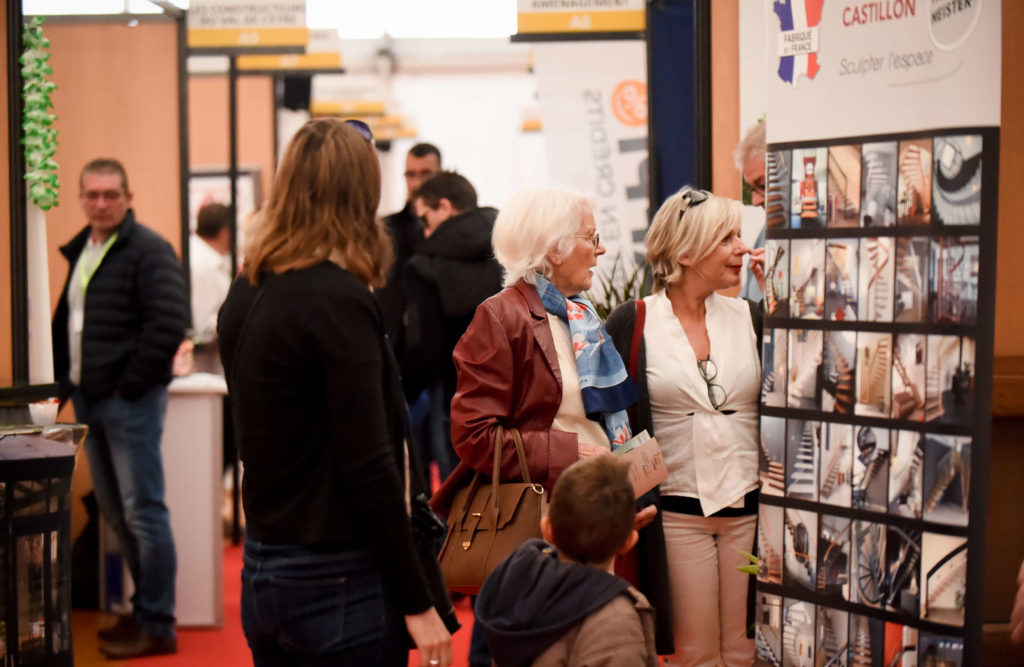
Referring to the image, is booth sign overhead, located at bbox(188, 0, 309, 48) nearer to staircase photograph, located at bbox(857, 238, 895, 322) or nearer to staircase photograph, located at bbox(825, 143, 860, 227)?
staircase photograph, located at bbox(825, 143, 860, 227)

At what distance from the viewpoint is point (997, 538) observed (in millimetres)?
3172

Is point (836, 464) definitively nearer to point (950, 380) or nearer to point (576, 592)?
point (950, 380)

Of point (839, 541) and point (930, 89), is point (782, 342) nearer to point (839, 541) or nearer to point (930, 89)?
point (839, 541)

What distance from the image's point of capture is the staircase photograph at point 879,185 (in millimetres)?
2133

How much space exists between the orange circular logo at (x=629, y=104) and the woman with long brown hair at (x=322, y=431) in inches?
156

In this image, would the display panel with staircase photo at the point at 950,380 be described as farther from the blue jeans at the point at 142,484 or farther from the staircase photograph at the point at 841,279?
the blue jeans at the point at 142,484

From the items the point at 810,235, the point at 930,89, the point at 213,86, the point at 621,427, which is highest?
the point at 213,86

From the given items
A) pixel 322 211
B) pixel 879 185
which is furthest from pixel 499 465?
pixel 879 185

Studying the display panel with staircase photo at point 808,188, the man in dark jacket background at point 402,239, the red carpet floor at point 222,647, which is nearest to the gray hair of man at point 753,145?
the display panel with staircase photo at point 808,188

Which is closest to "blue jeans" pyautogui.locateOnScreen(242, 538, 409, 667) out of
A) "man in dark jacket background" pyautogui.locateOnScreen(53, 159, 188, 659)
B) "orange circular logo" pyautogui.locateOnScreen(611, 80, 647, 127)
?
"man in dark jacket background" pyautogui.locateOnScreen(53, 159, 188, 659)

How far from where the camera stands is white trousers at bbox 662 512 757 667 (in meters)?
2.73

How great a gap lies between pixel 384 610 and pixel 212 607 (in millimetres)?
3229

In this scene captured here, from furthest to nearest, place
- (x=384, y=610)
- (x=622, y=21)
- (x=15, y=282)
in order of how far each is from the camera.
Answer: (x=622, y=21) → (x=15, y=282) → (x=384, y=610)

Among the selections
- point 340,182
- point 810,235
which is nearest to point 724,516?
point 810,235
